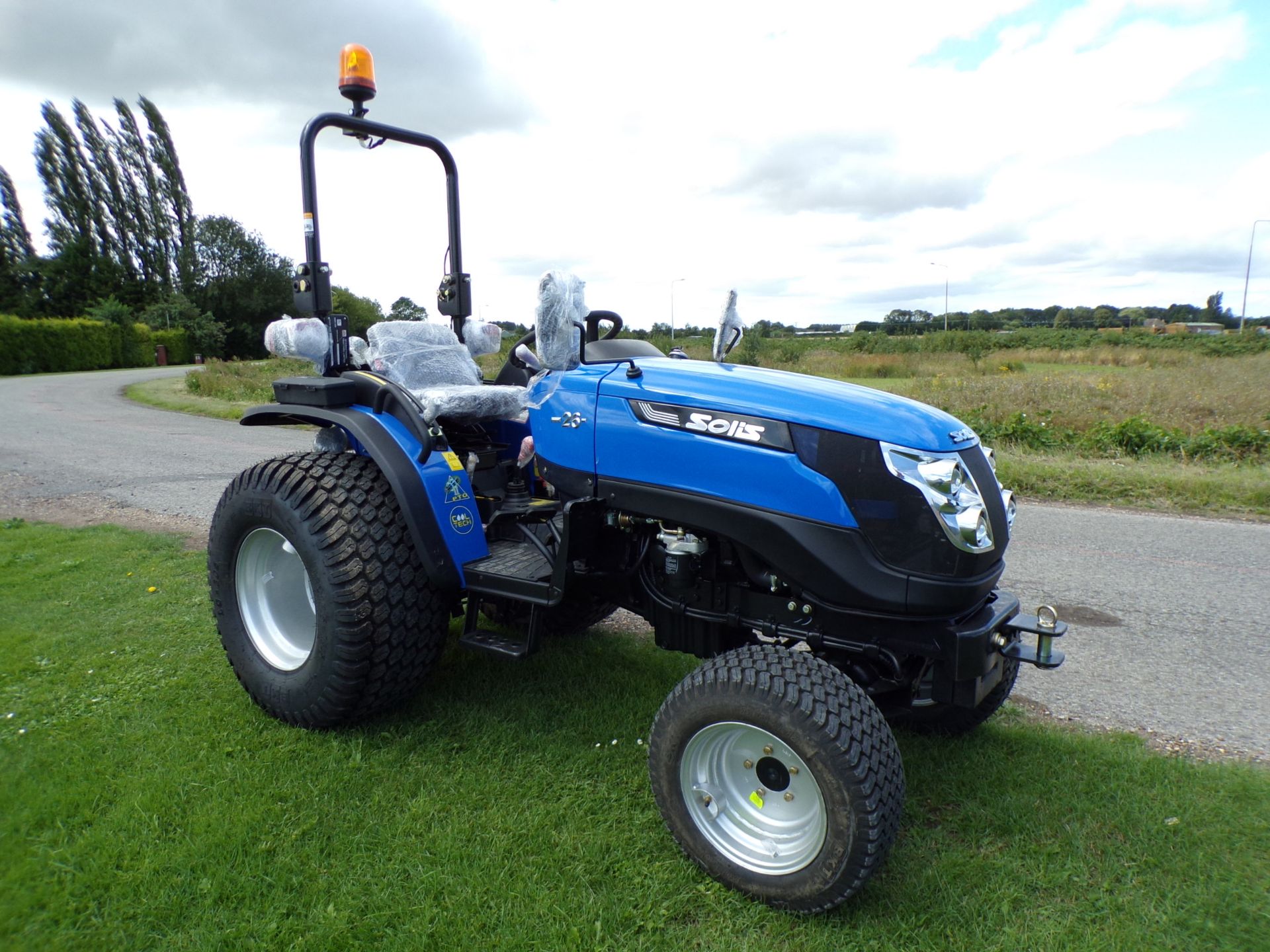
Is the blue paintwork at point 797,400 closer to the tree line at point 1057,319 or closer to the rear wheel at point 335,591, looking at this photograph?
the rear wheel at point 335,591

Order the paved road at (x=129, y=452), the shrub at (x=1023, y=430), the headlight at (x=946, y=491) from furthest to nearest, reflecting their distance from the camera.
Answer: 1. the shrub at (x=1023, y=430)
2. the paved road at (x=129, y=452)
3. the headlight at (x=946, y=491)

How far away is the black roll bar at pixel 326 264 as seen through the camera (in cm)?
324

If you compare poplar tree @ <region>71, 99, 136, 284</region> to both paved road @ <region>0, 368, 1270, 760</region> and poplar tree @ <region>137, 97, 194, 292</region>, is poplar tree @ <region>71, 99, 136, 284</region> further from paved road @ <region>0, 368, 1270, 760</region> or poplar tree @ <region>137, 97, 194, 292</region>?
paved road @ <region>0, 368, 1270, 760</region>

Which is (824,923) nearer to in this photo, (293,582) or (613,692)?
(613,692)

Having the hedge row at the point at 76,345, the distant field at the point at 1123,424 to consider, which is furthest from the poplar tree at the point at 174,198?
the distant field at the point at 1123,424

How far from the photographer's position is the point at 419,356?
352 cm

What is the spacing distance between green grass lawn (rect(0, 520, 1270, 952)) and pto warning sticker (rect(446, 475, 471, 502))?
859mm

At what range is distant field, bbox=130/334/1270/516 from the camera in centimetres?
762

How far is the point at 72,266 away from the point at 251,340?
9.25 meters

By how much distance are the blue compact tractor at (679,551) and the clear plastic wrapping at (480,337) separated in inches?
13.9

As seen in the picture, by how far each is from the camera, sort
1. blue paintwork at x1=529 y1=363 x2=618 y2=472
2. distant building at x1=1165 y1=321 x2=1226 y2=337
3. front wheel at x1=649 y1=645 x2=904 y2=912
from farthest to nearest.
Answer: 1. distant building at x1=1165 y1=321 x2=1226 y2=337
2. blue paintwork at x1=529 y1=363 x2=618 y2=472
3. front wheel at x1=649 y1=645 x2=904 y2=912

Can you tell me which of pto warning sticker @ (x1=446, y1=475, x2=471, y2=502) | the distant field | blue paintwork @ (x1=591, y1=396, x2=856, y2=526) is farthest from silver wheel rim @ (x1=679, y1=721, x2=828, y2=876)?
the distant field

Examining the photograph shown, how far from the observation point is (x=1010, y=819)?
2.58 metres

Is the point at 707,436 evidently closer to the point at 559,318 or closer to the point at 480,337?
the point at 559,318
